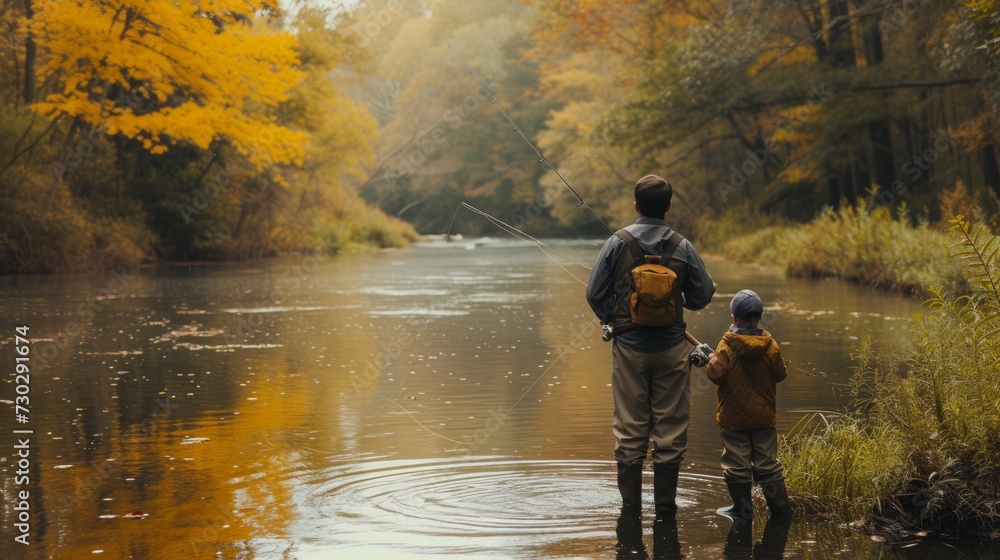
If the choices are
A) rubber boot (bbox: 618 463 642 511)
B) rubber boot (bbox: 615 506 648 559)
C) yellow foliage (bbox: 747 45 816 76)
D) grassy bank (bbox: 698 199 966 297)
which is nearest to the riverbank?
grassy bank (bbox: 698 199 966 297)

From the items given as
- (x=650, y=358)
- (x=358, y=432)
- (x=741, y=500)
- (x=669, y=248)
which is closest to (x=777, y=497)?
(x=741, y=500)

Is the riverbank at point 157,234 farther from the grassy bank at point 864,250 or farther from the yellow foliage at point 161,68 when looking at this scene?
the grassy bank at point 864,250

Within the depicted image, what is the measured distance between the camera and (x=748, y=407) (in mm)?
6395

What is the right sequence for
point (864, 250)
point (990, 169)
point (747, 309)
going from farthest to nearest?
1. point (990, 169)
2. point (864, 250)
3. point (747, 309)

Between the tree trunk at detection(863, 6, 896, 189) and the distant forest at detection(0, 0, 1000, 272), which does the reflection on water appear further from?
the tree trunk at detection(863, 6, 896, 189)

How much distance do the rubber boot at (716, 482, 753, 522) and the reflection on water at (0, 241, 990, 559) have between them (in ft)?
0.38

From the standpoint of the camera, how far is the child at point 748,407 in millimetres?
6398

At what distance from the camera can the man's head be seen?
21.1ft

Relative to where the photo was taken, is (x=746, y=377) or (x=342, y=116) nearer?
(x=746, y=377)

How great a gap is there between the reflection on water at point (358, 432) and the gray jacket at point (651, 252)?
36.2 inches

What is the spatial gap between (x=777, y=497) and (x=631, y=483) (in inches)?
29.4

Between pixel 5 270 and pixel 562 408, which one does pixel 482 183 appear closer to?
pixel 5 270

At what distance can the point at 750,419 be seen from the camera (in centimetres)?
639

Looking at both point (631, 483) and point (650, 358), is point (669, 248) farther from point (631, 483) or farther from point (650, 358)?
point (631, 483)
